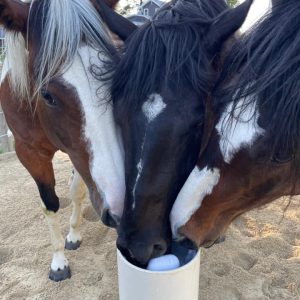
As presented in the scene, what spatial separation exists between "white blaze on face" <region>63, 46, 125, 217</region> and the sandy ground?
3.57 ft

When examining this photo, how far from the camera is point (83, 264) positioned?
277 centimetres

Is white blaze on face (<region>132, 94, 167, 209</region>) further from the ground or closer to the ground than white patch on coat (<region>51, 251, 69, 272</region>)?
further from the ground

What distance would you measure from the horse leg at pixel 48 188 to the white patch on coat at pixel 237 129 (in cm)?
149

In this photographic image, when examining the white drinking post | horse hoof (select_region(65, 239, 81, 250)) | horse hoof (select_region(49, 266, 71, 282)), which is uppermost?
the white drinking post

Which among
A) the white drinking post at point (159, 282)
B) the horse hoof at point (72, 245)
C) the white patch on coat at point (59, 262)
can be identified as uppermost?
the white drinking post at point (159, 282)

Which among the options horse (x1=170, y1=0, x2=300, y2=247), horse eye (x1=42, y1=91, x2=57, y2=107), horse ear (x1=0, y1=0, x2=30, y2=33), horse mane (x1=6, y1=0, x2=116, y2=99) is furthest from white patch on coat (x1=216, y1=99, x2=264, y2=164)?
horse ear (x1=0, y1=0, x2=30, y2=33)

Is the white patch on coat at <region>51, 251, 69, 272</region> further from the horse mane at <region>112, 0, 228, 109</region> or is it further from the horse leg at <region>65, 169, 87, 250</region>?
the horse mane at <region>112, 0, 228, 109</region>

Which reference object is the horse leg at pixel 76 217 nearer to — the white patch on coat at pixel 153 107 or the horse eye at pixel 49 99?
the horse eye at pixel 49 99

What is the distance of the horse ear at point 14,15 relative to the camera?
189 cm

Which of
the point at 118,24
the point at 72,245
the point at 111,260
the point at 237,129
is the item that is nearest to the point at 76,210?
the point at 72,245

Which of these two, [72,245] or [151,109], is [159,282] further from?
[72,245]

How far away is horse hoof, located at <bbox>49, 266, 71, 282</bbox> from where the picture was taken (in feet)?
8.66

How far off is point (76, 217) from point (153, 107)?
5.61 ft

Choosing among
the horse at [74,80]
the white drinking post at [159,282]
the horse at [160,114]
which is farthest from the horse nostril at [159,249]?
the horse at [74,80]
